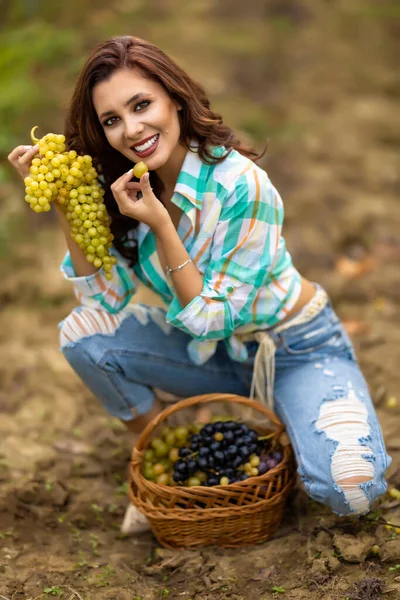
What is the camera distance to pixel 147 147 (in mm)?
2436

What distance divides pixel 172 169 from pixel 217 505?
110cm

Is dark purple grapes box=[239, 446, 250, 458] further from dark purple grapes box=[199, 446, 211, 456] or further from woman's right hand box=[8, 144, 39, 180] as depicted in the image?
woman's right hand box=[8, 144, 39, 180]

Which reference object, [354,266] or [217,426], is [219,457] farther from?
[354,266]

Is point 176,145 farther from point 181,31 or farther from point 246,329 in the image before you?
point 181,31

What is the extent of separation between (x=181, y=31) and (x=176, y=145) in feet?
18.2

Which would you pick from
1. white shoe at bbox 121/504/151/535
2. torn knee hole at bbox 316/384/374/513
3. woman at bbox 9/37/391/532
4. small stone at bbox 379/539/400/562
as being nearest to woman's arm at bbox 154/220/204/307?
woman at bbox 9/37/391/532

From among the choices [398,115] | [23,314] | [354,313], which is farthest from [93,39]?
[354,313]

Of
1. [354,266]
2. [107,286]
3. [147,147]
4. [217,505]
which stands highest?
[147,147]

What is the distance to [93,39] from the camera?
6.70m

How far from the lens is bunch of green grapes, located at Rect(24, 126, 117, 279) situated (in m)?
2.39

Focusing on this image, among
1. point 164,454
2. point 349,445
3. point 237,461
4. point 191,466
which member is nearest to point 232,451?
point 237,461

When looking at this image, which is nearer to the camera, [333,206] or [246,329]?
[246,329]

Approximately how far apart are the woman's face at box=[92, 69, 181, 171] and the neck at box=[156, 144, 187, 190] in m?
0.09

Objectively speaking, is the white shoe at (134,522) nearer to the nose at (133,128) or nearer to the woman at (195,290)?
the woman at (195,290)
